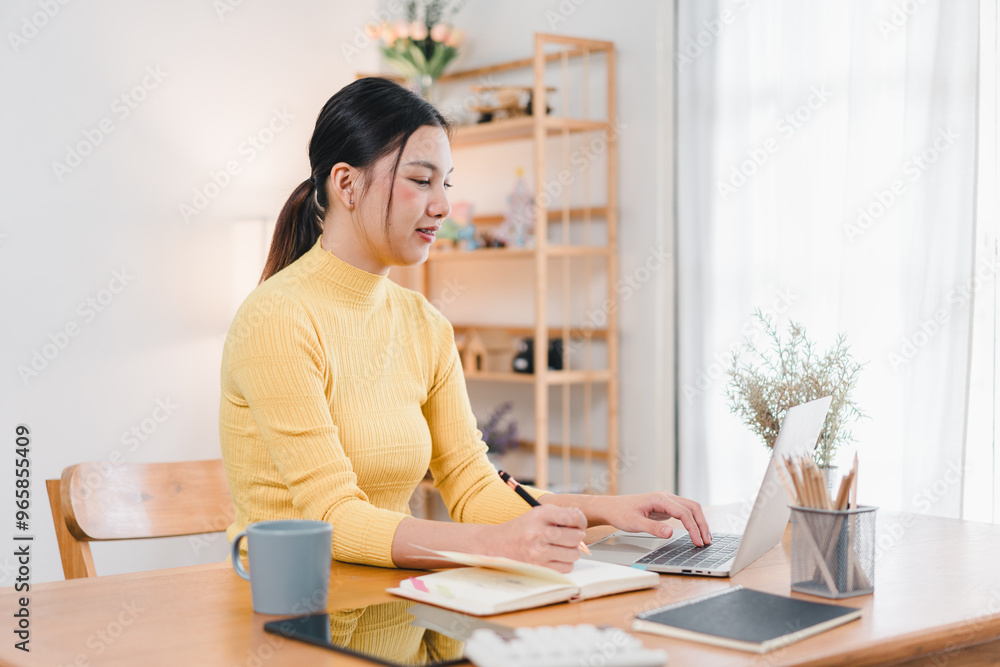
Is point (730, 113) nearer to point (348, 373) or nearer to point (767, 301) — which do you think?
point (767, 301)

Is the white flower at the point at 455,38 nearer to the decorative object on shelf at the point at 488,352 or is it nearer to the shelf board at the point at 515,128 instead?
the shelf board at the point at 515,128

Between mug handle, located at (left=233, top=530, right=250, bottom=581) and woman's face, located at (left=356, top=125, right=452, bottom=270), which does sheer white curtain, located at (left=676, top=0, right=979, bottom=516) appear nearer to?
woman's face, located at (left=356, top=125, right=452, bottom=270)

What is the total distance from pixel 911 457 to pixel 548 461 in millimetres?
1427

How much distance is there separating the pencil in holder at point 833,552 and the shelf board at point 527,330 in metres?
2.32

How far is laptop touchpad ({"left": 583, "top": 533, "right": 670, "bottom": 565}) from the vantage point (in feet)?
4.15

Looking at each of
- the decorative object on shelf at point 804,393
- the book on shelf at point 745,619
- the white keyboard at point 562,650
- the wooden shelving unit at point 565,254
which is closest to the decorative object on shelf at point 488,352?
the wooden shelving unit at point 565,254

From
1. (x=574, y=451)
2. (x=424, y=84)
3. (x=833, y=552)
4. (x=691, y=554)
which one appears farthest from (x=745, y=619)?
(x=424, y=84)

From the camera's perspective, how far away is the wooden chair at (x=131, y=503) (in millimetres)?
1439

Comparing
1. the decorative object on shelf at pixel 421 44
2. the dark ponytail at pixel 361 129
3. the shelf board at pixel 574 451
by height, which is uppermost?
the decorative object on shelf at pixel 421 44

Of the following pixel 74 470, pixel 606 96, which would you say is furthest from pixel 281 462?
pixel 606 96

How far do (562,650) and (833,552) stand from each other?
1.41 ft

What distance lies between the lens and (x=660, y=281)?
3271 millimetres

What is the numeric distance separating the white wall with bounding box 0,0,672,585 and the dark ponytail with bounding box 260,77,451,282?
1.71 m

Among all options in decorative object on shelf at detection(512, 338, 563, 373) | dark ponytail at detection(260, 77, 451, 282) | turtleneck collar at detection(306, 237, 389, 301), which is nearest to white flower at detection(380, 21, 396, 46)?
decorative object on shelf at detection(512, 338, 563, 373)
